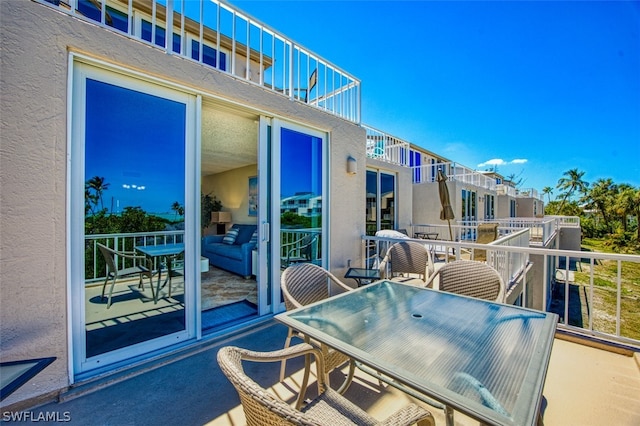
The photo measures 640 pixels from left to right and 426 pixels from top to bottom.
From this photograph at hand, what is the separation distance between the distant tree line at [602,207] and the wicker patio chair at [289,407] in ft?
108

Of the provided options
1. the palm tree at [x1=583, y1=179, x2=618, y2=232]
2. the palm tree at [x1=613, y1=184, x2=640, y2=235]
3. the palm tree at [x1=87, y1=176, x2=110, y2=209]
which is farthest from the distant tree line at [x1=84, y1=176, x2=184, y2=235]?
the palm tree at [x1=583, y1=179, x2=618, y2=232]

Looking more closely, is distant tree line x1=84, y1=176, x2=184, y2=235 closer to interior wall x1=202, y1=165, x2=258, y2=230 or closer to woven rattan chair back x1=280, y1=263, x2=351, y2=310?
woven rattan chair back x1=280, y1=263, x2=351, y2=310

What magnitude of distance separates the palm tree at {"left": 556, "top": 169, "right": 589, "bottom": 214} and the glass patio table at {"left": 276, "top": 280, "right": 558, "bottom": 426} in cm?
4280

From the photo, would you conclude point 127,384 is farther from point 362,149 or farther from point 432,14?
point 432,14

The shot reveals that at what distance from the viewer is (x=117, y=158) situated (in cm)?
221

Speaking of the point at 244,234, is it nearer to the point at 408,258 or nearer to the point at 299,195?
the point at 299,195

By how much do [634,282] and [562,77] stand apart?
1239 cm

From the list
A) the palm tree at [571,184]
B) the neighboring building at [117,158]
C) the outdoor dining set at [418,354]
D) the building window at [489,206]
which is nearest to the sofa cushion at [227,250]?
the neighboring building at [117,158]

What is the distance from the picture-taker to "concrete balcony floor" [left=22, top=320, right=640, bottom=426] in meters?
1.70

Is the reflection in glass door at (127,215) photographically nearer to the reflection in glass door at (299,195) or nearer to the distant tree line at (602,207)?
the reflection in glass door at (299,195)

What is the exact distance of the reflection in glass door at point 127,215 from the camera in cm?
205

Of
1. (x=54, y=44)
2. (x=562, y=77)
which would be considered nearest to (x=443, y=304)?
(x=54, y=44)

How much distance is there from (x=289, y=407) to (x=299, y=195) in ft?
9.91

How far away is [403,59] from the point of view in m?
8.18
